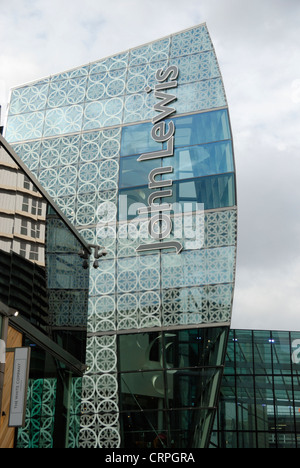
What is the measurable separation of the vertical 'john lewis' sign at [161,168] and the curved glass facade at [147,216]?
0.16ft

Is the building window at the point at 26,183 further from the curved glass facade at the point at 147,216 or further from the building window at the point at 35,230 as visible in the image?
the curved glass facade at the point at 147,216

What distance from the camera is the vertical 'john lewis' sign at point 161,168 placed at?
80.2ft

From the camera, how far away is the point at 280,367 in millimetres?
35062

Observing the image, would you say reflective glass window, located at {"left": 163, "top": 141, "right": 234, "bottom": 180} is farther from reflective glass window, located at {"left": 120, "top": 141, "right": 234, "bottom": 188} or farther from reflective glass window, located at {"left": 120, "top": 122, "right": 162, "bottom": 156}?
reflective glass window, located at {"left": 120, "top": 122, "right": 162, "bottom": 156}

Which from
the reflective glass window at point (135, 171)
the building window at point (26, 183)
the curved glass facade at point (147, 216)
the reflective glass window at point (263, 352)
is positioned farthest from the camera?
the reflective glass window at point (263, 352)

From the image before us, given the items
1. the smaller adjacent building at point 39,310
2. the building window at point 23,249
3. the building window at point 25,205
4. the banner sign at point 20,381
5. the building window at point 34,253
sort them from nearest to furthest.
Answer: the banner sign at point 20,381
the smaller adjacent building at point 39,310
the building window at point 23,249
the building window at point 25,205
the building window at point 34,253

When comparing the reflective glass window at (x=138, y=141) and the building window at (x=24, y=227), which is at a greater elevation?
the reflective glass window at (x=138, y=141)

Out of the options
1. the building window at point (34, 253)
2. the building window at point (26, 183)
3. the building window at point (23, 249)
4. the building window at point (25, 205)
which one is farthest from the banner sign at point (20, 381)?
the building window at point (26, 183)

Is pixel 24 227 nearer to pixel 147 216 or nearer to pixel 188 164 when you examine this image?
pixel 147 216
